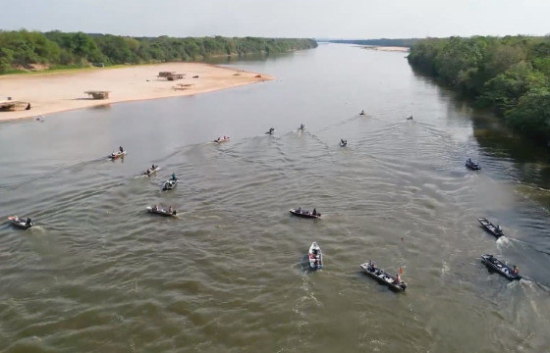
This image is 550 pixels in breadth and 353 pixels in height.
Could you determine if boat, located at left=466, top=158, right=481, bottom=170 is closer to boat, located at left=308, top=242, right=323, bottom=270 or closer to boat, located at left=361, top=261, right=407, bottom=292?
boat, located at left=361, top=261, right=407, bottom=292

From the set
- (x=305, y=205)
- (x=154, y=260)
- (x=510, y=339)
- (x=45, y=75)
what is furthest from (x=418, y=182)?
(x=45, y=75)

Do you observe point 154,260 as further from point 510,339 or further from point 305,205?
point 510,339

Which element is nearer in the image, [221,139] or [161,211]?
[161,211]

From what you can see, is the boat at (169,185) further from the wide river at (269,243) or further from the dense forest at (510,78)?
the dense forest at (510,78)

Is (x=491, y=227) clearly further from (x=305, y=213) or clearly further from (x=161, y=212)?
(x=161, y=212)

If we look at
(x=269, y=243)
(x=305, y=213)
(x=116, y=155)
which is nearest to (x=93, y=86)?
(x=116, y=155)

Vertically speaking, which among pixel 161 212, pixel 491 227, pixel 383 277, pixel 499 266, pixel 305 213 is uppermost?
pixel 161 212

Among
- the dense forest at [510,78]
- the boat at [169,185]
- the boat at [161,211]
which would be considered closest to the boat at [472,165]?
the dense forest at [510,78]
